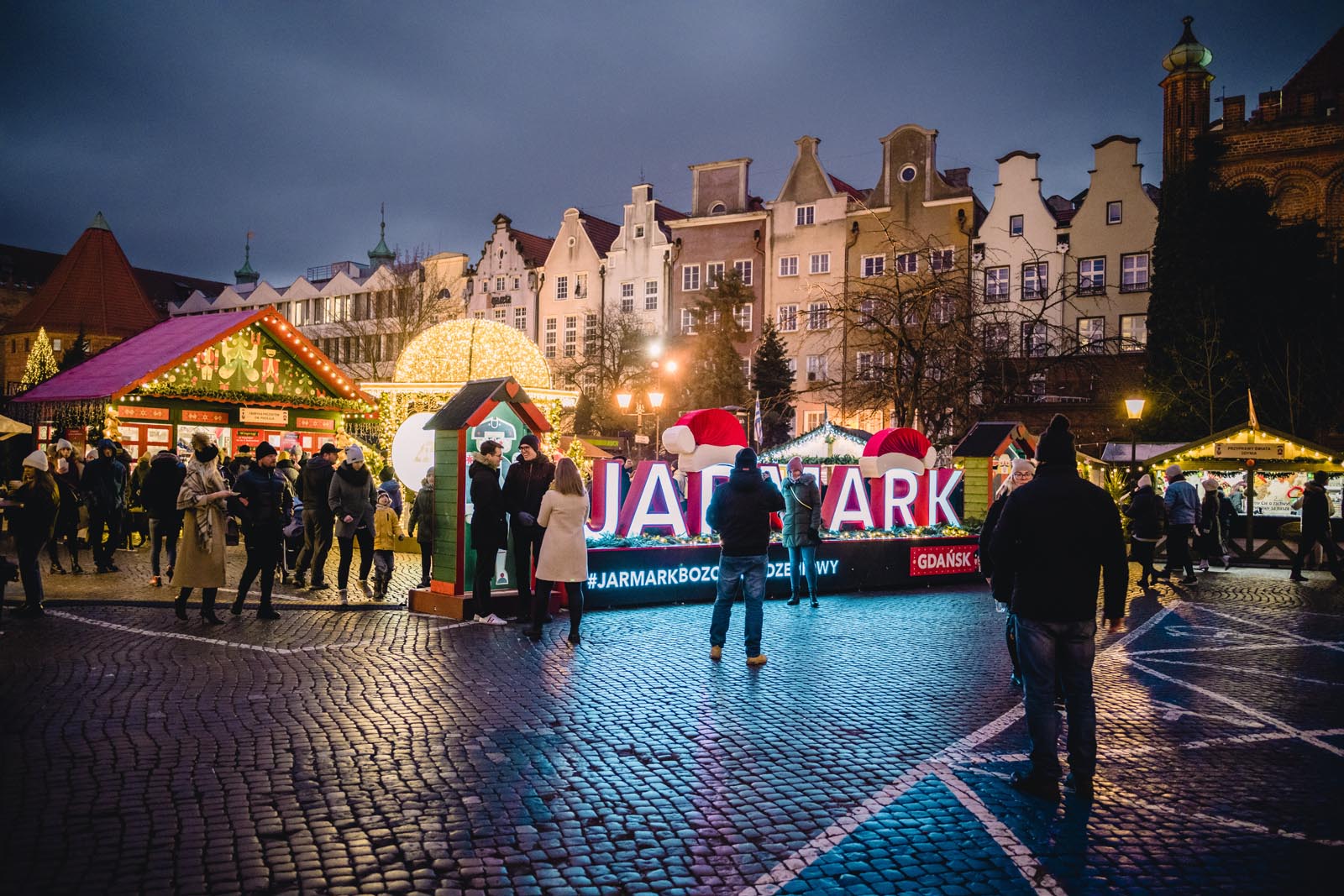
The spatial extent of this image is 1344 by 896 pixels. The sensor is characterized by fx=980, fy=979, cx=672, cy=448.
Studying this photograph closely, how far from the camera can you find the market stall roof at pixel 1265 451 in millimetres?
22578

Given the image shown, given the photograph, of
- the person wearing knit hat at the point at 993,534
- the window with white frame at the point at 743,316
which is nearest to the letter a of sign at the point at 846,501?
the person wearing knit hat at the point at 993,534

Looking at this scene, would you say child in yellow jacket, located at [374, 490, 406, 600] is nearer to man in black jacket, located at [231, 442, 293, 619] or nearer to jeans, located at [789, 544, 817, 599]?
man in black jacket, located at [231, 442, 293, 619]

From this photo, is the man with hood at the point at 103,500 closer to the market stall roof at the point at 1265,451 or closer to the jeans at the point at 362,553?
the jeans at the point at 362,553

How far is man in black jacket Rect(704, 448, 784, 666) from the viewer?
8797 millimetres

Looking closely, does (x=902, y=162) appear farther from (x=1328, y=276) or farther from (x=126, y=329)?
(x=126, y=329)

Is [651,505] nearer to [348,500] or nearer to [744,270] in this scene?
[348,500]

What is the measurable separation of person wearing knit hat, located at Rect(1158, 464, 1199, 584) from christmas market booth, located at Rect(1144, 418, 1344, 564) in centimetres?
412

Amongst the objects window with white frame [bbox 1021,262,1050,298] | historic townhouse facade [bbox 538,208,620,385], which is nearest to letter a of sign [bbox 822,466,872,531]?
window with white frame [bbox 1021,262,1050,298]

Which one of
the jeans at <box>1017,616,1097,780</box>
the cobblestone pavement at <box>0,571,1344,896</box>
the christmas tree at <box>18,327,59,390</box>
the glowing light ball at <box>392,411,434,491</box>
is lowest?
the cobblestone pavement at <box>0,571,1344,896</box>

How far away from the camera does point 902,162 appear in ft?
147

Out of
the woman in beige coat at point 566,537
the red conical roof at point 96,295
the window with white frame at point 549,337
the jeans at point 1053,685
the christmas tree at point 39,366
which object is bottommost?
the jeans at point 1053,685


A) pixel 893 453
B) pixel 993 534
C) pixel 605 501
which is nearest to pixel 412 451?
pixel 605 501

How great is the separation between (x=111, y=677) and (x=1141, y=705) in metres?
7.92

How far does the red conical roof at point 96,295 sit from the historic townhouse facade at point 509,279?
18662 mm
